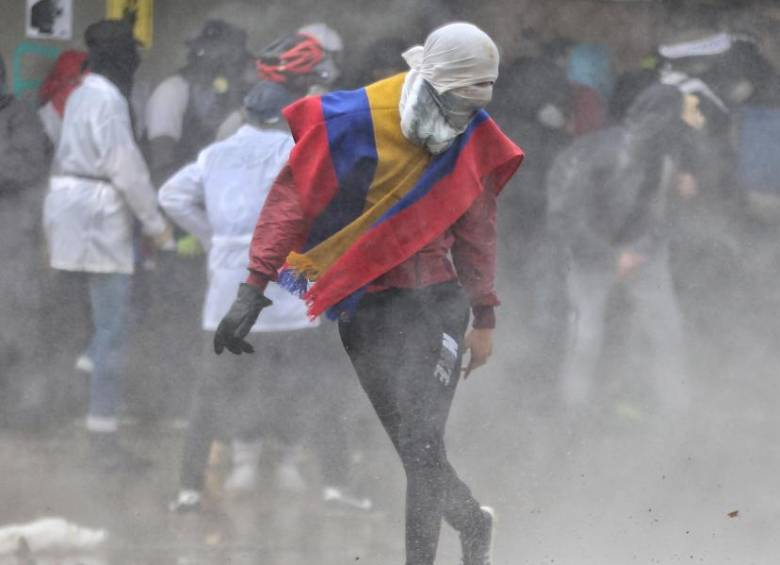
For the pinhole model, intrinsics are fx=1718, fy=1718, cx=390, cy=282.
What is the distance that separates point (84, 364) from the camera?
7.08 meters

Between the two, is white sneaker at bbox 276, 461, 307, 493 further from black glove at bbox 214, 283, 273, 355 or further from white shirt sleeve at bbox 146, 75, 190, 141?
black glove at bbox 214, 283, 273, 355

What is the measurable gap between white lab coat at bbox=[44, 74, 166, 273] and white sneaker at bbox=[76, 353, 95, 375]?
1.45 feet

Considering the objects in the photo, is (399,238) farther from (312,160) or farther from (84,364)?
(84,364)

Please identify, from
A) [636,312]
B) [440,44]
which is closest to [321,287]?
[440,44]

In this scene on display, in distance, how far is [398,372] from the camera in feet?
16.1

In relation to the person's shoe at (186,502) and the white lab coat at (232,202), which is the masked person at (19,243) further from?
the person's shoe at (186,502)

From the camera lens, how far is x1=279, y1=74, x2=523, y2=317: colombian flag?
190 inches

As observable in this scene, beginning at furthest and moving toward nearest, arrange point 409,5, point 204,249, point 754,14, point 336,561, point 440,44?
point 754,14
point 409,5
point 204,249
point 336,561
point 440,44

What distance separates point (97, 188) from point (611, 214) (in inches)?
91.9

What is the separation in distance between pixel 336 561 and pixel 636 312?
8.08 ft

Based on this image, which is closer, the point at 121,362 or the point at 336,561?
the point at 336,561

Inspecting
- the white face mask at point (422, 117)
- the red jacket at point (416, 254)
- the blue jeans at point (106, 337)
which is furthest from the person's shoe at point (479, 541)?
the blue jeans at point (106, 337)

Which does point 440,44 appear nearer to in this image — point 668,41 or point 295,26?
point 295,26

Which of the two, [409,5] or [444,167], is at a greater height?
[444,167]
